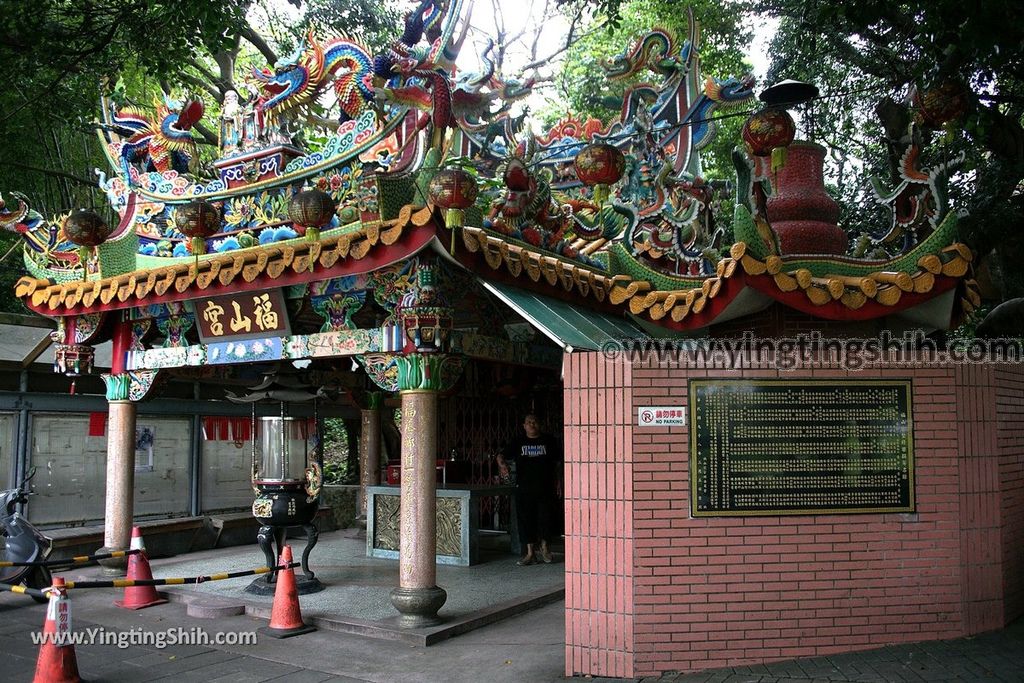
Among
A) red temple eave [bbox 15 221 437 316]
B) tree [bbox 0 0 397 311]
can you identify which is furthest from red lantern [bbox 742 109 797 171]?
tree [bbox 0 0 397 311]

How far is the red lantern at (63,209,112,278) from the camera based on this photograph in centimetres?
803

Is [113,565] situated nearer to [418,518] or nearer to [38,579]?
[38,579]

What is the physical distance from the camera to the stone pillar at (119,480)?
352 inches

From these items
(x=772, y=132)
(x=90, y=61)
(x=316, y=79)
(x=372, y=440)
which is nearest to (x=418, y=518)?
(x=772, y=132)

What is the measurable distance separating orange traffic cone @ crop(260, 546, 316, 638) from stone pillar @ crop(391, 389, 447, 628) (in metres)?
0.82

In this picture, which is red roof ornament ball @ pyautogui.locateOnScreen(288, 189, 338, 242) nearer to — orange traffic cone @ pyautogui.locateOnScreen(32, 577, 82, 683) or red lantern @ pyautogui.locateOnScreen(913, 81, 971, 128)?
orange traffic cone @ pyautogui.locateOnScreen(32, 577, 82, 683)

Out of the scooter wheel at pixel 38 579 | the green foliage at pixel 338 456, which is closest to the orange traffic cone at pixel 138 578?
the scooter wheel at pixel 38 579

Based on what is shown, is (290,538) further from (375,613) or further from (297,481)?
(375,613)

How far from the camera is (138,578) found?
7.60m

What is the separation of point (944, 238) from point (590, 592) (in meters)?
3.34

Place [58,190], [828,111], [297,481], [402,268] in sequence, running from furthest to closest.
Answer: [58,190] → [828,111] → [297,481] → [402,268]

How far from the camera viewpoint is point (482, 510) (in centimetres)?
1220

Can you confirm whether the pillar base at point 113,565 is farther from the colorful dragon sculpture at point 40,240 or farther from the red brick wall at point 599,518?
the red brick wall at point 599,518

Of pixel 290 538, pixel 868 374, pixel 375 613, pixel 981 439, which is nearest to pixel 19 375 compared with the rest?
pixel 290 538
